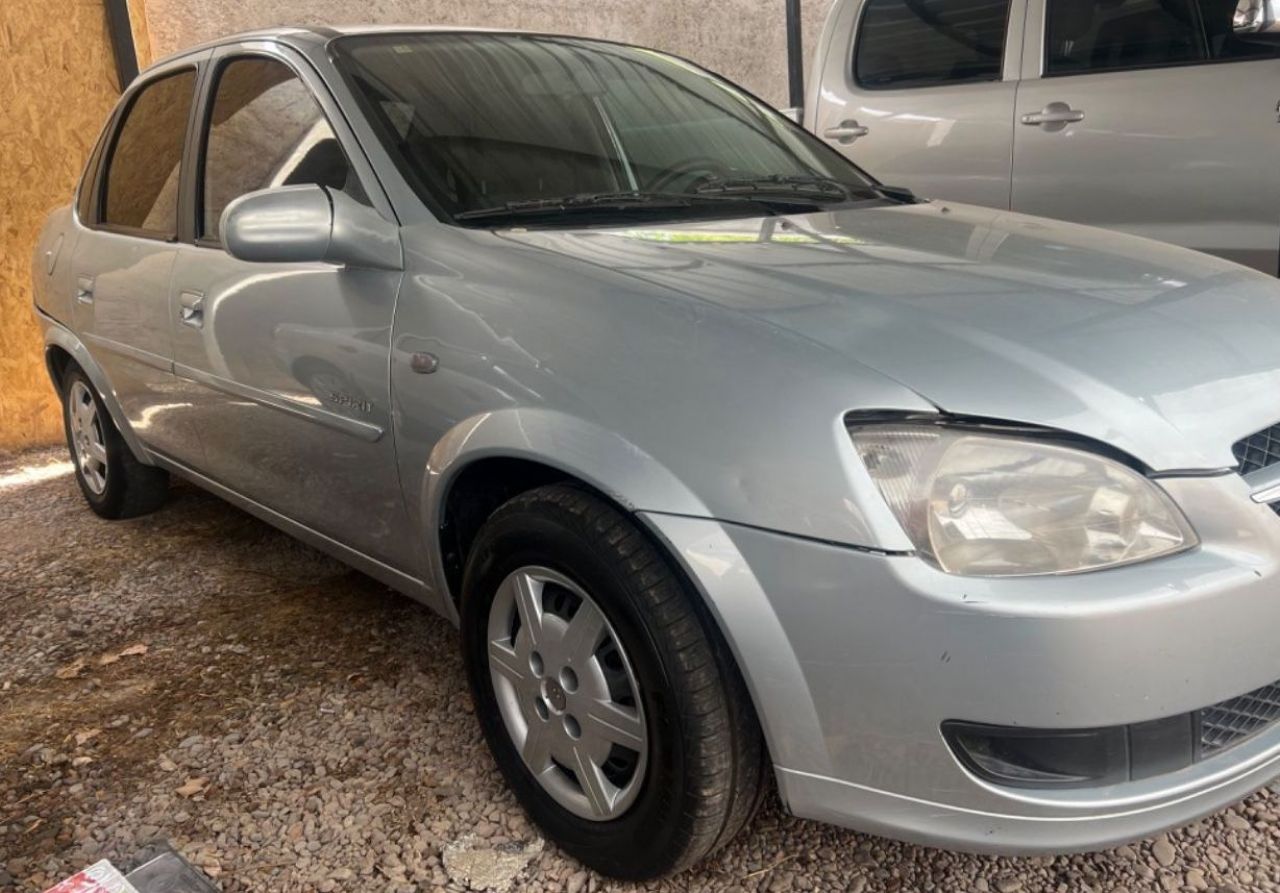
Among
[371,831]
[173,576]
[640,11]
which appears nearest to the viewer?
[371,831]

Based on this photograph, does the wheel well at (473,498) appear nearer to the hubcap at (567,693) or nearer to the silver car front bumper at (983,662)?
the hubcap at (567,693)

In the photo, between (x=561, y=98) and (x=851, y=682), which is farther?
(x=561, y=98)

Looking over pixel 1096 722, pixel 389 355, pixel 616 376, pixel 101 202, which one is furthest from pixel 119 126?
pixel 1096 722

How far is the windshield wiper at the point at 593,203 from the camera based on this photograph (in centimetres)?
226

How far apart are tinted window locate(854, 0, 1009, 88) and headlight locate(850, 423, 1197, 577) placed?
321 centimetres

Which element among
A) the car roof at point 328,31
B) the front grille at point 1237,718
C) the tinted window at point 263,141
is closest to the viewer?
the front grille at point 1237,718

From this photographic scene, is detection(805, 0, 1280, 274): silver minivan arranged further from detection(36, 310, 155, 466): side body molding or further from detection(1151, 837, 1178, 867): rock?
detection(36, 310, 155, 466): side body molding

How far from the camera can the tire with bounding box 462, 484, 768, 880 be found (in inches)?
66.2

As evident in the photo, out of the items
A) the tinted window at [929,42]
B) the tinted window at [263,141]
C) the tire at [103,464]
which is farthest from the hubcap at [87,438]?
the tinted window at [929,42]

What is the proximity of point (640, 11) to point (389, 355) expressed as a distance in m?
5.75

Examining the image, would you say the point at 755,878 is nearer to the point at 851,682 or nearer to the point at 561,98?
the point at 851,682

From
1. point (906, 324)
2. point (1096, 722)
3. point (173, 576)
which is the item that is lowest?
point (173, 576)

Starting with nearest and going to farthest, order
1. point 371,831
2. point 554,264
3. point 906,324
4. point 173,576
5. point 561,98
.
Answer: point 906,324 < point 554,264 < point 371,831 < point 561,98 < point 173,576

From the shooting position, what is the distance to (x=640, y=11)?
7273mm
